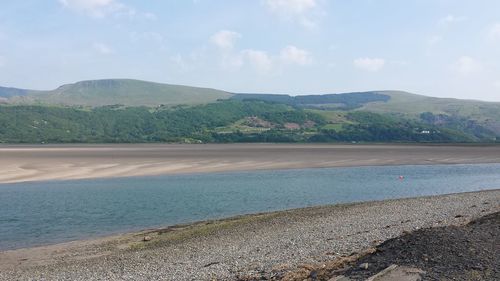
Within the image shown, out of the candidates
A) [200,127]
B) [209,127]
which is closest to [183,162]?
[209,127]

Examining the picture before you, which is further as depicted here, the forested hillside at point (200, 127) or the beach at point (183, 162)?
the forested hillside at point (200, 127)

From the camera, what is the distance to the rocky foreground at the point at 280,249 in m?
12.2

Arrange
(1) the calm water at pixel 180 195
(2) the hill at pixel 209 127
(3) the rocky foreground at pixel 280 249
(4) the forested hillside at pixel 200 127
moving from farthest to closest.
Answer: (2) the hill at pixel 209 127, (4) the forested hillside at pixel 200 127, (1) the calm water at pixel 180 195, (3) the rocky foreground at pixel 280 249

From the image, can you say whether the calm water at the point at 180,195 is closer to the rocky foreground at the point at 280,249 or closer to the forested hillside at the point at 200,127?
the rocky foreground at the point at 280,249

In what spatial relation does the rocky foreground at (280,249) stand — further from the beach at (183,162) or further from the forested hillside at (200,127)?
the forested hillside at (200,127)

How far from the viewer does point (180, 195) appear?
1480 inches

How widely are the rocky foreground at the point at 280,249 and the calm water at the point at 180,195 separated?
4.03m

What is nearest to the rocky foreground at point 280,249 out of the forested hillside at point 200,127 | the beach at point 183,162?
the beach at point 183,162

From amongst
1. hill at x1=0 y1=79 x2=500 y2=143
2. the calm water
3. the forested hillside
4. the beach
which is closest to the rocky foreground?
the calm water

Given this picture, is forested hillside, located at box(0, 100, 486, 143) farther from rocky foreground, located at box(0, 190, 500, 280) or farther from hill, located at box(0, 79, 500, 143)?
rocky foreground, located at box(0, 190, 500, 280)

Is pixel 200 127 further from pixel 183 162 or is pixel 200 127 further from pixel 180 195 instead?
pixel 180 195

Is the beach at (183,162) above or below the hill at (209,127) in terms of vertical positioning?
below

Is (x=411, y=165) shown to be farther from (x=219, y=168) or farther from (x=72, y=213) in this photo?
(x=72, y=213)

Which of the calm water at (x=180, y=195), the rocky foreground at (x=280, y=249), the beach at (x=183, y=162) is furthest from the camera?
the beach at (x=183, y=162)
